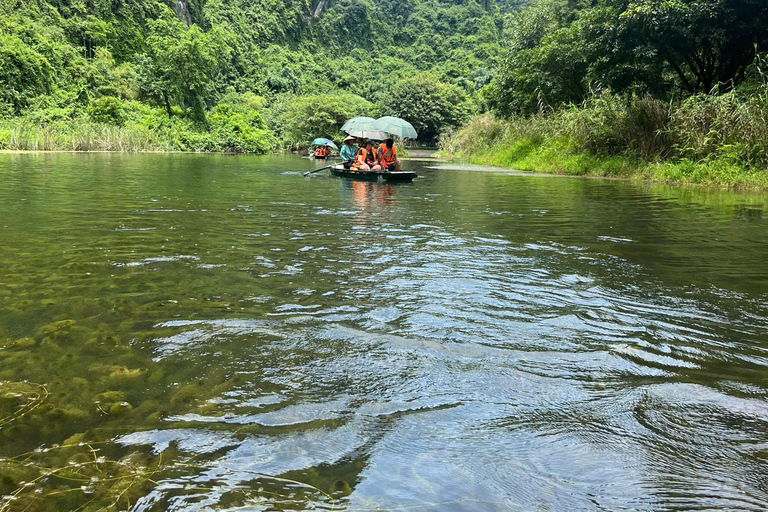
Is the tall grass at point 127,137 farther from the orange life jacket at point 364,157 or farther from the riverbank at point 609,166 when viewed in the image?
the orange life jacket at point 364,157

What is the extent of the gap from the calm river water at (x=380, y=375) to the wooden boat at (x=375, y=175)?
25.6ft

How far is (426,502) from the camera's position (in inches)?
63.1

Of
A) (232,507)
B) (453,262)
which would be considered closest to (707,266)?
(453,262)

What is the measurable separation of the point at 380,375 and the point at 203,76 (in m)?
49.0

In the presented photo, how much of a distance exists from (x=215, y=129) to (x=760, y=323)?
46.6 meters

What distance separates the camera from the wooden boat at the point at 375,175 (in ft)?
43.6

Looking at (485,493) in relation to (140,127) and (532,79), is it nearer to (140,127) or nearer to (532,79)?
(532,79)

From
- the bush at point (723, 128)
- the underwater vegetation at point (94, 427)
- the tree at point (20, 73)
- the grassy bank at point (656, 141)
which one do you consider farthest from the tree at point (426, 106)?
the underwater vegetation at point (94, 427)

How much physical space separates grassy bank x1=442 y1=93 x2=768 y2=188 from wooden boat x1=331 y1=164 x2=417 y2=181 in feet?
22.6

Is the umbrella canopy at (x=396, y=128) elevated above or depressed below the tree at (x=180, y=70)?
below

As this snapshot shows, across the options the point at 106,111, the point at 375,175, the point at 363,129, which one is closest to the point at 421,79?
the point at 106,111

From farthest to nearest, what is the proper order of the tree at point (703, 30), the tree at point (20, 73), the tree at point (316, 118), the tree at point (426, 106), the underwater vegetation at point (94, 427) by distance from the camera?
the tree at point (426, 106)
the tree at point (316, 118)
the tree at point (20, 73)
the tree at point (703, 30)
the underwater vegetation at point (94, 427)

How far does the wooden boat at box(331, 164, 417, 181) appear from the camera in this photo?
1328cm

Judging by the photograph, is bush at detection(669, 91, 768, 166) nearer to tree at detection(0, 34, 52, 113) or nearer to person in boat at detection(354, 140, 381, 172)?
person in boat at detection(354, 140, 381, 172)
